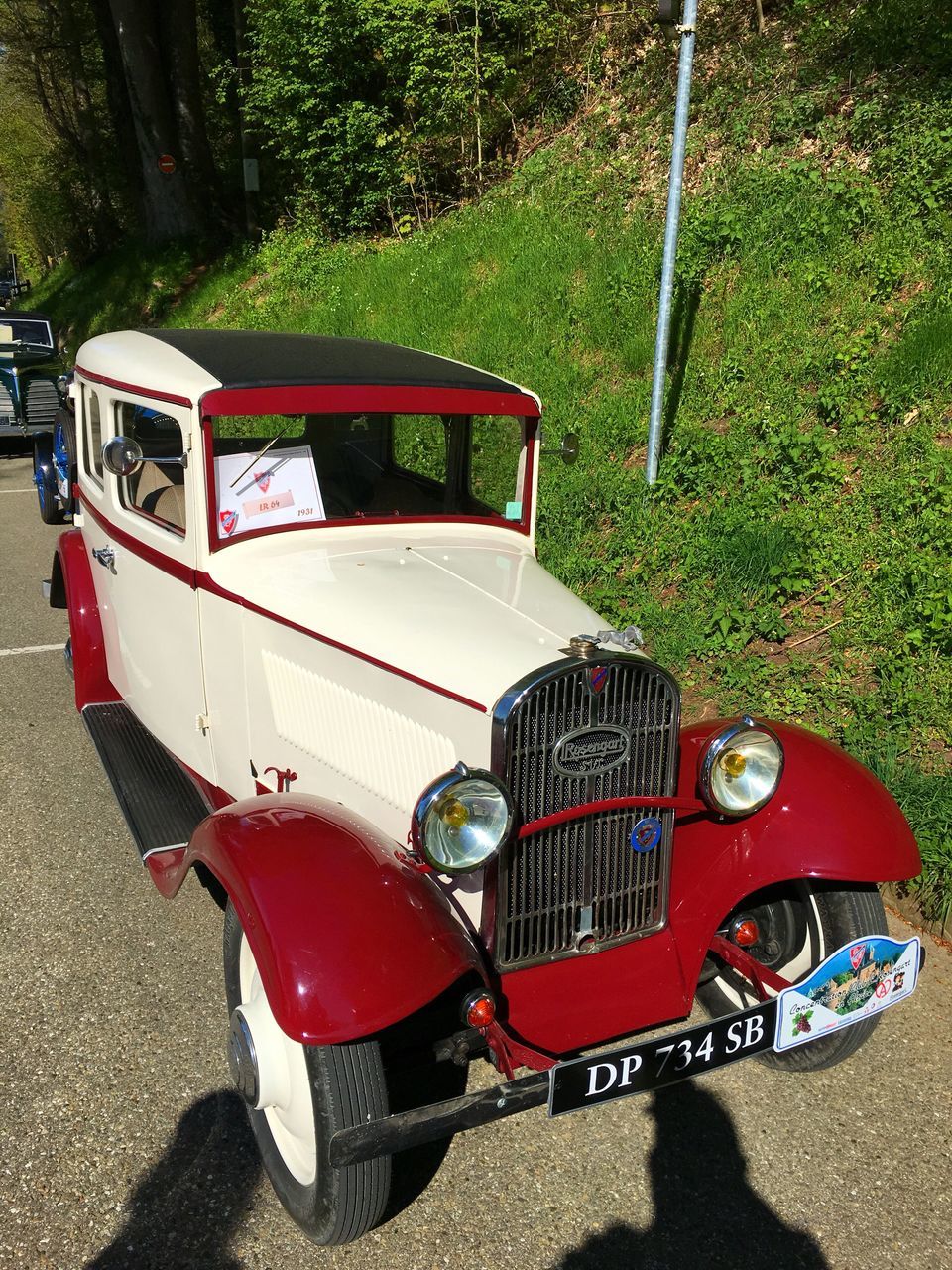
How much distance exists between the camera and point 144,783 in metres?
3.61

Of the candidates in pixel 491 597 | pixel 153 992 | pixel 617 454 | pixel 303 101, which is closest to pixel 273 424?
pixel 491 597

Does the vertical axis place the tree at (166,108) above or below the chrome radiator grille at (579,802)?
above

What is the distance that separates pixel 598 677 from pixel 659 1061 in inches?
35.1

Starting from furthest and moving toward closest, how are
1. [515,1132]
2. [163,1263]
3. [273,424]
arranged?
[273,424]
[515,1132]
[163,1263]

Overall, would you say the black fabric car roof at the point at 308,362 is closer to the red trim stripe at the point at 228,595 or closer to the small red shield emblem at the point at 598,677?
the red trim stripe at the point at 228,595

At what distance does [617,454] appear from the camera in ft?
20.7

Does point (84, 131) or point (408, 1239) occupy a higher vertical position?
point (84, 131)

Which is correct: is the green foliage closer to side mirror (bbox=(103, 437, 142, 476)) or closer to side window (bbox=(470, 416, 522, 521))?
side window (bbox=(470, 416, 522, 521))

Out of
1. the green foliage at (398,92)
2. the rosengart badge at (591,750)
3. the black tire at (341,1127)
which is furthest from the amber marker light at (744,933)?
the green foliage at (398,92)

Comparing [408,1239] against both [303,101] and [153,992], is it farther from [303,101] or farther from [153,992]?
[303,101]

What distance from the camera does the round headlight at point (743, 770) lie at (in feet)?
8.61

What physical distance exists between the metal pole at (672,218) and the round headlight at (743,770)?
2988 millimetres

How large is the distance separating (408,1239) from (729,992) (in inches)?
49.4

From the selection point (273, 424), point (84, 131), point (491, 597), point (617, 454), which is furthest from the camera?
point (84, 131)
